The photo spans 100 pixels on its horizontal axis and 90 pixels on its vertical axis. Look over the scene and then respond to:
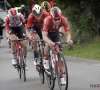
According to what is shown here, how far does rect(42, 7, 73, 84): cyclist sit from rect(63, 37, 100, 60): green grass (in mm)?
6046

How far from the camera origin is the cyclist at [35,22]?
11531 mm

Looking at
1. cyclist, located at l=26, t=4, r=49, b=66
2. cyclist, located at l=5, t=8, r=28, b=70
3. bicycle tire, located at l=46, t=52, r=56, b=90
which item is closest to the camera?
bicycle tire, located at l=46, t=52, r=56, b=90

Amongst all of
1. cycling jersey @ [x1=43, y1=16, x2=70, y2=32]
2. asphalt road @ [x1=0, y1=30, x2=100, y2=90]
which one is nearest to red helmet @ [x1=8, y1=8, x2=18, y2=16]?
asphalt road @ [x1=0, y1=30, x2=100, y2=90]

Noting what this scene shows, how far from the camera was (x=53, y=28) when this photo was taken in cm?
1054

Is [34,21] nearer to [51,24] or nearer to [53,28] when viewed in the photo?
[53,28]

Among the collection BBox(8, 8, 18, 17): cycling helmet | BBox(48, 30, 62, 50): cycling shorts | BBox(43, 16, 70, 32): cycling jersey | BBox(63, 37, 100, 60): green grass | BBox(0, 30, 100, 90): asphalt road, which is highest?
BBox(8, 8, 18, 17): cycling helmet

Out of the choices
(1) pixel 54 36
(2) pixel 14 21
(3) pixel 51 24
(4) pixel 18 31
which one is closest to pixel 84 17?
(4) pixel 18 31

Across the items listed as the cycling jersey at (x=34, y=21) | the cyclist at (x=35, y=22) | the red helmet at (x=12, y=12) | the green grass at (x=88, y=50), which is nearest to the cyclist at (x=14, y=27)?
the red helmet at (x=12, y=12)

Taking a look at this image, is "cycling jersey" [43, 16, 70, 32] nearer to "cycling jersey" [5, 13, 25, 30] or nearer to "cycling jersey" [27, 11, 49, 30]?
"cycling jersey" [27, 11, 49, 30]

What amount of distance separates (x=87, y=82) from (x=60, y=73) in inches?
74.2

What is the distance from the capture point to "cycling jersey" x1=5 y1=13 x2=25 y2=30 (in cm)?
1266

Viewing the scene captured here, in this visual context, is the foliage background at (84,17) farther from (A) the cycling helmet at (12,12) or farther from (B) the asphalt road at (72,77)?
(A) the cycling helmet at (12,12)

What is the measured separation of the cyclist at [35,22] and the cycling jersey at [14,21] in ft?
2.64

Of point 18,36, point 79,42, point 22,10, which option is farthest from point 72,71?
point 22,10
